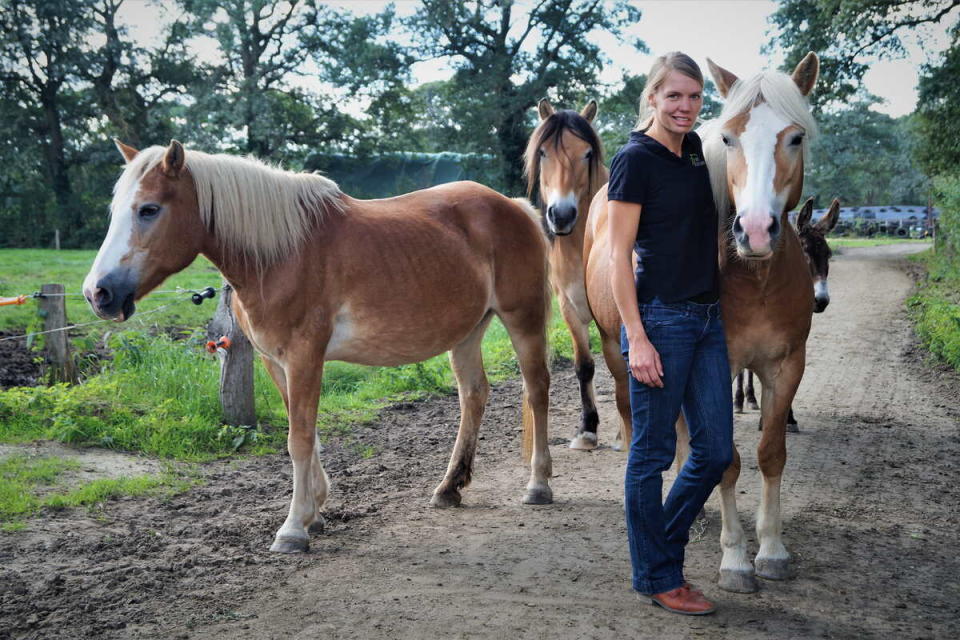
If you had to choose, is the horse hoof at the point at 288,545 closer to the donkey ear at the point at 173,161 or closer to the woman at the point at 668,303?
the woman at the point at 668,303

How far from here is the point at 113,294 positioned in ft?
12.0

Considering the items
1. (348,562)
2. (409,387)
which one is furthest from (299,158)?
(348,562)

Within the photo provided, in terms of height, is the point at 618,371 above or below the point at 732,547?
above

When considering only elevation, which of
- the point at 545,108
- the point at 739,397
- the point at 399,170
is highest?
the point at 399,170

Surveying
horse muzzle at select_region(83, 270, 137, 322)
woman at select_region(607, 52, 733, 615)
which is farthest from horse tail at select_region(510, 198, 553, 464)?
horse muzzle at select_region(83, 270, 137, 322)

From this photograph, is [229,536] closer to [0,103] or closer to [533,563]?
[533,563]

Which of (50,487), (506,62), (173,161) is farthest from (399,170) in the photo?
(173,161)

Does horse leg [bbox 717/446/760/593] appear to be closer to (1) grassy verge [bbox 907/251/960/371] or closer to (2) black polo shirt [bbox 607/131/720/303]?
(2) black polo shirt [bbox 607/131/720/303]

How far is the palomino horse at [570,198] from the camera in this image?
17.9 ft

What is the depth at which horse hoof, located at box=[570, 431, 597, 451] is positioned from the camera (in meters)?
6.02

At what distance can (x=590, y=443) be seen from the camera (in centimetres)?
603

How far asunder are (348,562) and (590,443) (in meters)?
2.71

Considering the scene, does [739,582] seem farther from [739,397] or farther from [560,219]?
[739,397]

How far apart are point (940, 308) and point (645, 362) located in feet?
33.4
